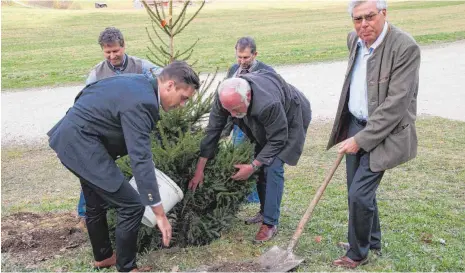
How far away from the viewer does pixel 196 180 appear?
470 cm

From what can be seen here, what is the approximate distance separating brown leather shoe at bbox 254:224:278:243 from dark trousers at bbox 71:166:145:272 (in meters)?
1.14

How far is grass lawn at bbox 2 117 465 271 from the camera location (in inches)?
A: 181

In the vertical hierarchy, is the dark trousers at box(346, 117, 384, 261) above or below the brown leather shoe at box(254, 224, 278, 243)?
above

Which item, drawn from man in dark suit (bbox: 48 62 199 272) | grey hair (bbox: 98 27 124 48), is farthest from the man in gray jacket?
grey hair (bbox: 98 27 124 48)

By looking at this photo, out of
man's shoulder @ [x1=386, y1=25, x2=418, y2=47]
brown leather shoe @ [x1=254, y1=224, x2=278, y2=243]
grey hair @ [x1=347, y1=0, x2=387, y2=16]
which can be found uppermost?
grey hair @ [x1=347, y1=0, x2=387, y2=16]

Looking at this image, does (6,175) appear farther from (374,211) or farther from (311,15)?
(311,15)

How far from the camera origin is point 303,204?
20.7 ft

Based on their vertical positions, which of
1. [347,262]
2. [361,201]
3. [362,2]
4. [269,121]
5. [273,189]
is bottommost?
[347,262]

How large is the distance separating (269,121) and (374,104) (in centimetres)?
81

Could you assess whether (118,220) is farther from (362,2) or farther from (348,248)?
(362,2)

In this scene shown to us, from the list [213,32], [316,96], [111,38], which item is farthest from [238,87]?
[213,32]

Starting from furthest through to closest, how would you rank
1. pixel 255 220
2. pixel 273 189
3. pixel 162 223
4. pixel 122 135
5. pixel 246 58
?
pixel 246 58 < pixel 255 220 < pixel 273 189 < pixel 122 135 < pixel 162 223

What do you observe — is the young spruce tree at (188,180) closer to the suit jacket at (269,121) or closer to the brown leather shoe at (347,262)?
the suit jacket at (269,121)

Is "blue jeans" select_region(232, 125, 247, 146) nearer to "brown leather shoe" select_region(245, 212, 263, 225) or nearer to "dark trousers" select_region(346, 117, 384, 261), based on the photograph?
"brown leather shoe" select_region(245, 212, 263, 225)
